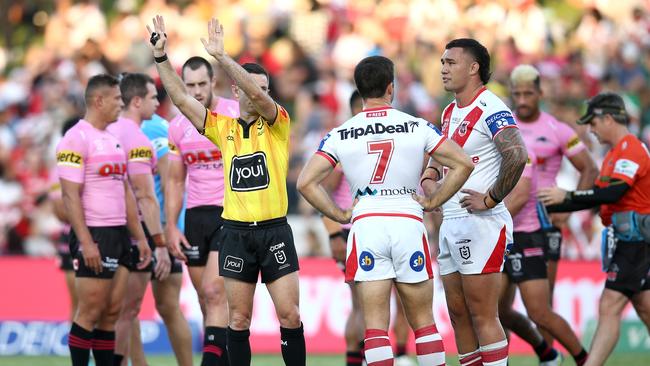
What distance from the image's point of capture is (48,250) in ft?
59.6

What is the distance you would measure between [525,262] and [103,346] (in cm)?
440

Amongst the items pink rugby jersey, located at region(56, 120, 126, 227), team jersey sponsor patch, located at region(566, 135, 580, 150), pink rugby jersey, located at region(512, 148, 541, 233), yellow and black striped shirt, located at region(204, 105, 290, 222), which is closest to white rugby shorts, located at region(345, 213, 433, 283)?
yellow and black striped shirt, located at region(204, 105, 290, 222)

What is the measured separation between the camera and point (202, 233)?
11.2 m

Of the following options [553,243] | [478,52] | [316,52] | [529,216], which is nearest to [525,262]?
[529,216]

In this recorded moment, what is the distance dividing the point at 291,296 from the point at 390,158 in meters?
1.61

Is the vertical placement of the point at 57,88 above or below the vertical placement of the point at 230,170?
above

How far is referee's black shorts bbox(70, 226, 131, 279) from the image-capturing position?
36.2 feet

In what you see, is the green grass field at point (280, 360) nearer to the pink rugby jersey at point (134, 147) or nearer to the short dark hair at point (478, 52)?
the pink rugby jersey at point (134, 147)

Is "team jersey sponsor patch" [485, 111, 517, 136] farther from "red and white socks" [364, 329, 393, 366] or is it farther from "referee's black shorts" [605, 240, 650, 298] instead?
"referee's black shorts" [605, 240, 650, 298]

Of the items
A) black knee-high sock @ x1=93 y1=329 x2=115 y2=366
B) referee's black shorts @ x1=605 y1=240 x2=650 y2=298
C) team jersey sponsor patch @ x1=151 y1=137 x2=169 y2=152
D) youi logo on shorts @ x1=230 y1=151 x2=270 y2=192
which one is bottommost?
black knee-high sock @ x1=93 y1=329 x2=115 y2=366

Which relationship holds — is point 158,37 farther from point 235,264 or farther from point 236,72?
point 235,264

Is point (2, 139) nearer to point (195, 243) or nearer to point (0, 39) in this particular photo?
point (0, 39)

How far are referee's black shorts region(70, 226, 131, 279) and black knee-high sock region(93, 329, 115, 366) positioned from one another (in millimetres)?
599

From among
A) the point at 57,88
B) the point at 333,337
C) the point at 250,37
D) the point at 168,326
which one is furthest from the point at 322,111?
the point at 168,326
